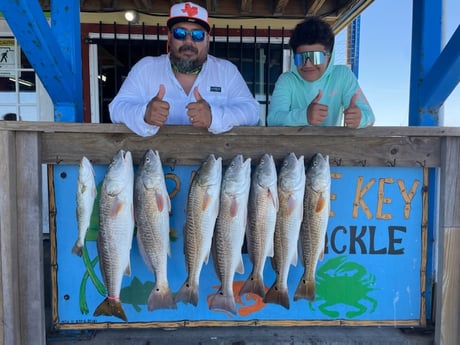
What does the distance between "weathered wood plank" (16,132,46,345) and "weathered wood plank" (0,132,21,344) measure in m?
0.03

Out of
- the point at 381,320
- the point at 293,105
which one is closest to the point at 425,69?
the point at 293,105

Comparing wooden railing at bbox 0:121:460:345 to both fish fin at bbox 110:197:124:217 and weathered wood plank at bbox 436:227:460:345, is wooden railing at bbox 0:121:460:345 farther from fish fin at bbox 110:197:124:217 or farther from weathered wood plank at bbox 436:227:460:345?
fish fin at bbox 110:197:124:217

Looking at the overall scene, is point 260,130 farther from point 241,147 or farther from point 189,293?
point 189,293

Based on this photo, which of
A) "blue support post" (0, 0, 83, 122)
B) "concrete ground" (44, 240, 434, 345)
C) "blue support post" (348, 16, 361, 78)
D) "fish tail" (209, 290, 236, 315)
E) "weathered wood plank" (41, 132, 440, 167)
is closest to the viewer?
"blue support post" (0, 0, 83, 122)

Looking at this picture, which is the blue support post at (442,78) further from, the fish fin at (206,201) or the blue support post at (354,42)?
the blue support post at (354,42)

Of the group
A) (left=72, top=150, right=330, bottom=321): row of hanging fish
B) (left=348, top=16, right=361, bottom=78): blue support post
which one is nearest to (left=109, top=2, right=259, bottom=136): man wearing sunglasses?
(left=72, top=150, right=330, bottom=321): row of hanging fish

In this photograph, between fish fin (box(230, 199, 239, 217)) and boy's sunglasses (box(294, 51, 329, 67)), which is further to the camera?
boy's sunglasses (box(294, 51, 329, 67))

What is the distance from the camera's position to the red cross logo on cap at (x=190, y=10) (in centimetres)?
223

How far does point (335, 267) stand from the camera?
2.22 metres

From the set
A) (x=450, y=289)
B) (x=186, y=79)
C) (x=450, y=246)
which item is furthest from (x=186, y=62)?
(x=450, y=289)

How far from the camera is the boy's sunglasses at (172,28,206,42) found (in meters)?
2.27

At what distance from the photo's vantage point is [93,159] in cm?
207

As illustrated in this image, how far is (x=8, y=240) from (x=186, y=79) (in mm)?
1340

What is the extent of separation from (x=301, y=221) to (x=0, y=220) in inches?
61.2
